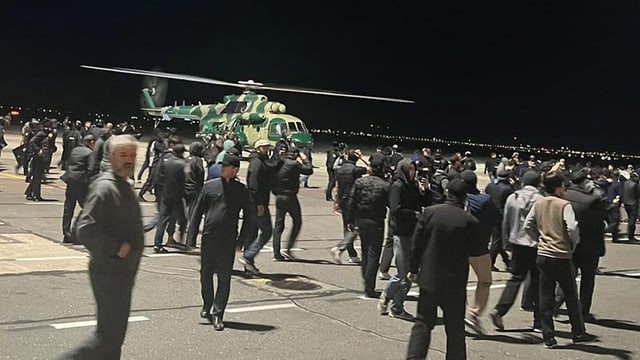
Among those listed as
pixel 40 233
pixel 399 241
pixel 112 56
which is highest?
pixel 112 56

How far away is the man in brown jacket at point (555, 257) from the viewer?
7129 millimetres

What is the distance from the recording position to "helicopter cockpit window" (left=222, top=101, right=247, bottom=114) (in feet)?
109

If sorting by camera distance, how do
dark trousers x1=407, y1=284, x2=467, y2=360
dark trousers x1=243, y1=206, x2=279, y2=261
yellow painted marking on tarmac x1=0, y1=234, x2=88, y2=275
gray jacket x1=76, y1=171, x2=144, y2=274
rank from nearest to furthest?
gray jacket x1=76, y1=171, x2=144, y2=274 < dark trousers x1=407, y1=284, x2=467, y2=360 < yellow painted marking on tarmac x1=0, y1=234, x2=88, y2=275 < dark trousers x1=243, y1=206, x2=279, y2=261

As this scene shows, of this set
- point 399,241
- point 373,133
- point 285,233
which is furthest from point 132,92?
point 399,241

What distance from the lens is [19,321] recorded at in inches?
269

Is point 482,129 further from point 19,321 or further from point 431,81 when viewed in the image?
point 19,321

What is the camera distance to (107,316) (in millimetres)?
4590

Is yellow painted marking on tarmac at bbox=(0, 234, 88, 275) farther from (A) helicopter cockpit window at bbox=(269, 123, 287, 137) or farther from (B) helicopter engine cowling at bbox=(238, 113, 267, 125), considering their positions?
(B) helicopter engine cowling at bbox=(238, 113, 267, 125)

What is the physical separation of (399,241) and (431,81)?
60.2 m

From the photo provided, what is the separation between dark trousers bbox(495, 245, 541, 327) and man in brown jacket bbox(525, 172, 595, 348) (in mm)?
497

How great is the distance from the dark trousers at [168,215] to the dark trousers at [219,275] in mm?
4062

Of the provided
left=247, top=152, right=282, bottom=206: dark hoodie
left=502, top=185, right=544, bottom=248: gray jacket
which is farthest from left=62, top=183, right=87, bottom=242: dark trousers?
left=502, top=185, right=544, bottom=248: gray jacket

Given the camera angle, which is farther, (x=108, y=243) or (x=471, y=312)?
(x=471, y=312)

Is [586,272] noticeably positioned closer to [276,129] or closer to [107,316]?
[107,316]
